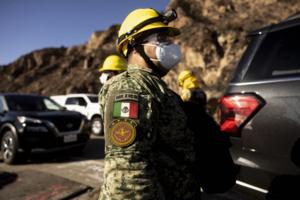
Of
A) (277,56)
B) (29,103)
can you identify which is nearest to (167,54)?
(277,56)

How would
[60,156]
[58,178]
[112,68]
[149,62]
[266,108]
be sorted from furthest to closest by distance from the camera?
[60,156] < [112,68] < [58,178] < [266,108] < [149,62]

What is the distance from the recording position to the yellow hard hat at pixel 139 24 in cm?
152

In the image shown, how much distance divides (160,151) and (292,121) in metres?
1.03

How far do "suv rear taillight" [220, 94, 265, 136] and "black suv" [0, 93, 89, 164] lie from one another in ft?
14.3

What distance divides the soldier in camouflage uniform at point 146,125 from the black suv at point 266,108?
69cm

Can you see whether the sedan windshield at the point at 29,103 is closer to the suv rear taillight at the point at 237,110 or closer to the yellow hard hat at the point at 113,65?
the yellow hard hat at the point at 113,65

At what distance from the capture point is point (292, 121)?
1.83 metres

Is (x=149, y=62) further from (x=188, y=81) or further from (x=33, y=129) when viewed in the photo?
(x=33, y=129)

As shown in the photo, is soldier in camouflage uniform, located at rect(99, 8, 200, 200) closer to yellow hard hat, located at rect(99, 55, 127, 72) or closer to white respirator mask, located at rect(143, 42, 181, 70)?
white respirator mask, located at rect(143, 42, 181, 70)

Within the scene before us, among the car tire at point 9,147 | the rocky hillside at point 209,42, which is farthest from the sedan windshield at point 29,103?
the rocky hillside at point 209,42

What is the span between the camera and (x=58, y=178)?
4355 millimetres

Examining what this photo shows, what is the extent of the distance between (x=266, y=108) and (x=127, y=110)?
1185 mm

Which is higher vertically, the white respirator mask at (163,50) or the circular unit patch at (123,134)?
the white respirator mask at (163,50)

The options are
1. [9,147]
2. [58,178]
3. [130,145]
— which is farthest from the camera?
[9,147]
